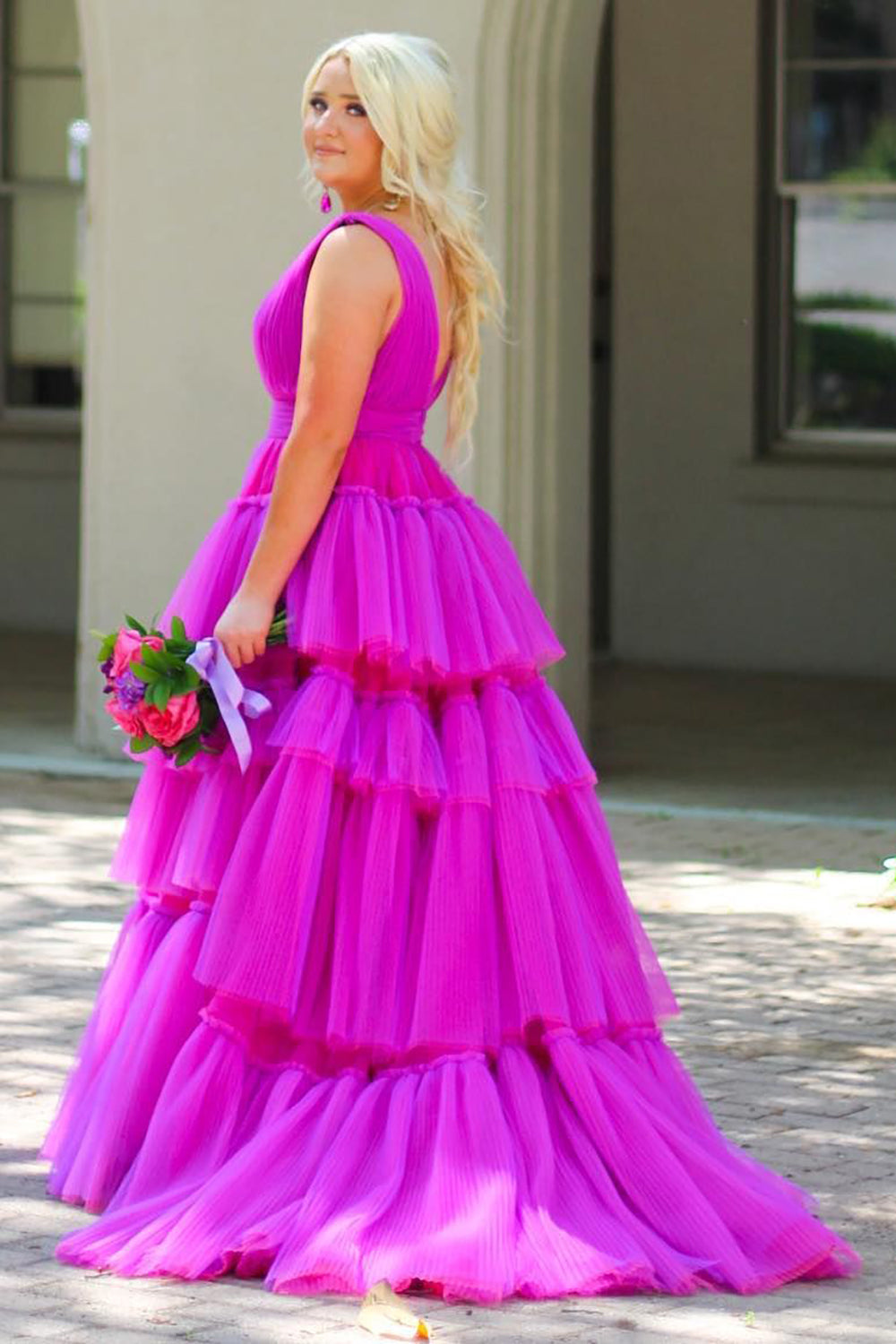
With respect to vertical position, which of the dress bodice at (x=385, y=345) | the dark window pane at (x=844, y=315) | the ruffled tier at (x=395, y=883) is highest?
the dark window pane at (x=844, y=315)

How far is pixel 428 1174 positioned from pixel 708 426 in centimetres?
892

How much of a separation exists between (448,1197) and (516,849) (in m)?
0.59

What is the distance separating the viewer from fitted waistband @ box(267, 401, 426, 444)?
14.7 ft

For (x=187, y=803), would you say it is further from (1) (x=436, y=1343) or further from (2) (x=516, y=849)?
(1) (x=436, y=1343)

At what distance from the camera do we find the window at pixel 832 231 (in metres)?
12.5

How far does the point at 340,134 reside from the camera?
173 inches

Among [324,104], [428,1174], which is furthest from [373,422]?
[428,1174]

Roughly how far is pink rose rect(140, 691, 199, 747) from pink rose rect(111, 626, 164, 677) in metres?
0.10

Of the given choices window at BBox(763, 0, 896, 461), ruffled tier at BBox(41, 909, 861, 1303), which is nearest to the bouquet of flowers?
ruffled tier at BBox(41, 909, 861, 1303)

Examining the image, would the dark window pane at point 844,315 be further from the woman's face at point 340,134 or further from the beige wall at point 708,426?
the woman's face at point 340,134

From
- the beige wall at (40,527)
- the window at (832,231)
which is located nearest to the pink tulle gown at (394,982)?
the window at (832,231)

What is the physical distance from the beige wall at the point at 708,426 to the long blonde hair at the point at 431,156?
807 cm

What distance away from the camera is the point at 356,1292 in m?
3.99

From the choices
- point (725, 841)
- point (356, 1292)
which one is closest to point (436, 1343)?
point (356, 1292)
